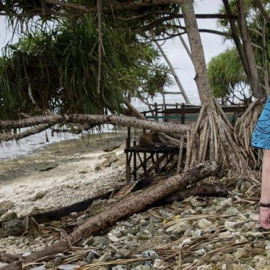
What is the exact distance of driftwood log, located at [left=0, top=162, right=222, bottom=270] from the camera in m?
3.35

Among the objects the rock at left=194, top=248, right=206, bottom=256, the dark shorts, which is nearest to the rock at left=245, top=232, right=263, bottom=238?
the rock at left=194, top=248, right=206, bottom=256

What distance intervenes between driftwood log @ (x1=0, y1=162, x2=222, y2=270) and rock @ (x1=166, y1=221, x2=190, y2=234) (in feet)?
1.86

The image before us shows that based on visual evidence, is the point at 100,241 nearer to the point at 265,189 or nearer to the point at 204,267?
the point at 204,267

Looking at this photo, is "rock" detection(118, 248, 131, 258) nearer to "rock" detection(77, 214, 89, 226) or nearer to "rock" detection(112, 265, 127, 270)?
"rock" detection(112, 265, 127, 270)

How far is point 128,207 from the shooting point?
3.85 metres

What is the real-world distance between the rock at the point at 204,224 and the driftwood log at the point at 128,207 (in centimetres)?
71

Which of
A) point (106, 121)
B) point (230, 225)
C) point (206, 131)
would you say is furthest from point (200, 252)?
point (106, 121)

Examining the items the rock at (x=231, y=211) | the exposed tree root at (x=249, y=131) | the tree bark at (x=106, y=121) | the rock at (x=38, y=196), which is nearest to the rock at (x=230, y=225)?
the rock at (x=231, y=211)

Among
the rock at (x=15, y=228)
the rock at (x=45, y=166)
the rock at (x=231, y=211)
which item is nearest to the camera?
the rock at (x=231, y=211)

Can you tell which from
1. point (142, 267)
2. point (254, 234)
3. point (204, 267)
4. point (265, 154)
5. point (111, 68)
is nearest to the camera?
point (265, 154)

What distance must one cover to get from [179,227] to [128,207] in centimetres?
67

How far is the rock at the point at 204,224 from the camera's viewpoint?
3189mm

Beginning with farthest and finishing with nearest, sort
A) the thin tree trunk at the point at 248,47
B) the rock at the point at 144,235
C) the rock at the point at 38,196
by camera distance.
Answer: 1. the rock at the point at 38,196
2. the thin tree trunk at the point at 248,47
3. the rock at the point at 144,235

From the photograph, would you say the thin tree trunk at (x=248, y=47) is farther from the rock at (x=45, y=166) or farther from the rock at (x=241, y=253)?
the rock at (x=45, y=166)
